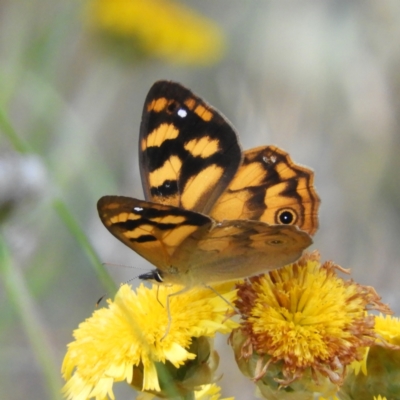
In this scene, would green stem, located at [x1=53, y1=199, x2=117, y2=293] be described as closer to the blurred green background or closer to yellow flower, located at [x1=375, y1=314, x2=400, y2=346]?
yellow flower, located at [x1=375, y1=314, x2=400, y2=346]

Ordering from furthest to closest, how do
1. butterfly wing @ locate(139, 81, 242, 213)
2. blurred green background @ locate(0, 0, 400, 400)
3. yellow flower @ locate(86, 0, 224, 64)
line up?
blurred green background @ locate(0, 0, 400, 400)
yellow flower @ locate(86, 0, 224, 64)
butterfly wing @ locate(139, 81, 242, 213)

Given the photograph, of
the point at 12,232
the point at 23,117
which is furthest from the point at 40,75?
the point at 23,117

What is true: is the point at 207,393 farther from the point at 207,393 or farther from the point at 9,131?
the point at 9,131

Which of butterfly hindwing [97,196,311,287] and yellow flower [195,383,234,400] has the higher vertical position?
butterfly hindwing [97,196,311,287]

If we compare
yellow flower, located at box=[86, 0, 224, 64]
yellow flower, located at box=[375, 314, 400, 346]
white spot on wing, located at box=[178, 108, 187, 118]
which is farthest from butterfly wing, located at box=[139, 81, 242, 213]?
yellow flower, located at box=[86, 0, 224, 64]

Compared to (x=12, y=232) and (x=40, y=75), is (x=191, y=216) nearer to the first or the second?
(x=12, y=232)
